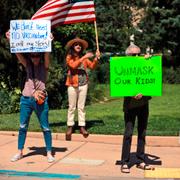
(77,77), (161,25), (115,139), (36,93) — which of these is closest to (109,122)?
(115,139)

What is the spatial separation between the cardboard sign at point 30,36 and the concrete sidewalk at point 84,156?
1853 millimetres

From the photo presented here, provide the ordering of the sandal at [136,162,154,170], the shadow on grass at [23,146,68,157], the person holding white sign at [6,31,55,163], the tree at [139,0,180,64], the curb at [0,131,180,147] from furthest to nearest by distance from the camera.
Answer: the tree at [139,0,180,64] < the curb at [0,131,180,147] < the shadow on grass at [23,146,68,157] < the person holding white sign at [6,31,55,163] < the sandal at [136,162,154,170]

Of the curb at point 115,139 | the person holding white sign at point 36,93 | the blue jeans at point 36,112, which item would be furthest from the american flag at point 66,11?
the curb at point 115,139

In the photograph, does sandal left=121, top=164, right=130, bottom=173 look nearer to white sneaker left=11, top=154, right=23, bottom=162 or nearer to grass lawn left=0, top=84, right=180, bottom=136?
white sneaker left=11, top=154, right=23, bottom=162

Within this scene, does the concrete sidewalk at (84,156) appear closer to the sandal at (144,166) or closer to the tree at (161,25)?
the sandal at (144,166)

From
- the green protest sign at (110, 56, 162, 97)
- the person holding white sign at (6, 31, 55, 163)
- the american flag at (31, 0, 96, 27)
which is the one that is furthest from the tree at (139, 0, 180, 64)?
the green protest sign at (110, 56, 162, 97)

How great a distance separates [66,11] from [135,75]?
3.01 m

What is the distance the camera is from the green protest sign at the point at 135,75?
7828 mm

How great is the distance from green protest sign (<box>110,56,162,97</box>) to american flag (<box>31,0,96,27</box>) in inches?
102

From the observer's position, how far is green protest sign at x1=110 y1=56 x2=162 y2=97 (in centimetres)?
783

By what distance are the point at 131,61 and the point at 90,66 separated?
2537 mm

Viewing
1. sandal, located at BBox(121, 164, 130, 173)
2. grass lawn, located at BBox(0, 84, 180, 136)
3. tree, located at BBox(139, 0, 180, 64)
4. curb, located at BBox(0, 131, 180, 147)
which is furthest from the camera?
tree, located at BBox(139, 0, 180, 64)

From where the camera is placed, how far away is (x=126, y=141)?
25.7 ft

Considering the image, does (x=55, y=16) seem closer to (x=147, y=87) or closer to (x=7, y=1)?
(x=147, y=87)
